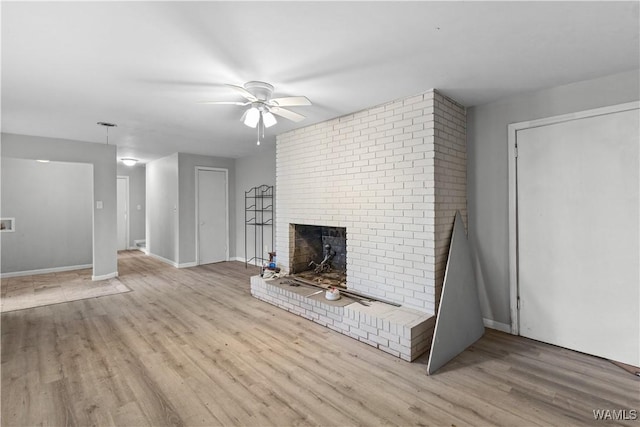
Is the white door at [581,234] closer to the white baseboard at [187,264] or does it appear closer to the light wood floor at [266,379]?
the light wood floor at [266,379]

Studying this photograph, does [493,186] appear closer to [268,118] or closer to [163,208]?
[268,118]

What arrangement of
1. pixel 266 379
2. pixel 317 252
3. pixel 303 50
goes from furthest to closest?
pixel 317 252 < pixel 266 379 < pixel 303 50

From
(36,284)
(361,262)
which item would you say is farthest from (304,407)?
(36,284)

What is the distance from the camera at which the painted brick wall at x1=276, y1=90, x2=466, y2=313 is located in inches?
115

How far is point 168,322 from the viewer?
11.3 ft

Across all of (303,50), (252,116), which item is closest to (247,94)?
(252,116)

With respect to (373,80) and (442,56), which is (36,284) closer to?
(373,80)

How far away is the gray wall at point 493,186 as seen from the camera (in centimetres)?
300

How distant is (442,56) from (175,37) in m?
1.88

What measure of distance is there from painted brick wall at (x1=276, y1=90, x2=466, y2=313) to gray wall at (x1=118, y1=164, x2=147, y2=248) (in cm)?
683

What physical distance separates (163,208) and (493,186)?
674 cm

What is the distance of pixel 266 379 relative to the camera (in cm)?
232

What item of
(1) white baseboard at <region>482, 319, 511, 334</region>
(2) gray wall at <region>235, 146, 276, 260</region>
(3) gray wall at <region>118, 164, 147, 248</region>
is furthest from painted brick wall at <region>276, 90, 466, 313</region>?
(3) gray wall at <region>118, 164, 147, 248</region>

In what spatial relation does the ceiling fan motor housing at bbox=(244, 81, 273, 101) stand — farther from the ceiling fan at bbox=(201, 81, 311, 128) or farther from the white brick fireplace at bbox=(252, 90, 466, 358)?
the white brick fireplace at bbox=(252, 90, 466, 358)
